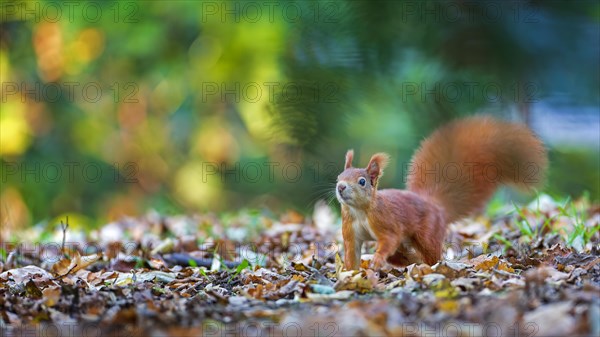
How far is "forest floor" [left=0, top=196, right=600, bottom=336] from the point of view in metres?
2.18

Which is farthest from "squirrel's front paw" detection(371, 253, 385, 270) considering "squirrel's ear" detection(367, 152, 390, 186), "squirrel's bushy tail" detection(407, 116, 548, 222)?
"squirrel's bushy tail" detection(407, 116, 548, 222)

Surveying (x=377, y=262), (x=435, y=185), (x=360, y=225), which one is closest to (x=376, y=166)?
(x=360, y=225)

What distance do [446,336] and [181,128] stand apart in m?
8.21

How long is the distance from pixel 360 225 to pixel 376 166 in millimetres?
270

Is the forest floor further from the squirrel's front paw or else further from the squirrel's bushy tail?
the squirrel's bushy tail

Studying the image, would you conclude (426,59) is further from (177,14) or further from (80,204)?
(80,204)

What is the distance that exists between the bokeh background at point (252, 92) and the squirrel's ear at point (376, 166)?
0.78ft

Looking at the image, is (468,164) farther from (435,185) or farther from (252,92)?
(252,92)

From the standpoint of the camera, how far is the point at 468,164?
159 inches

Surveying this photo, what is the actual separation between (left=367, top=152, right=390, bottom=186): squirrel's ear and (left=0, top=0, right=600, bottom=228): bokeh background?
24 cm

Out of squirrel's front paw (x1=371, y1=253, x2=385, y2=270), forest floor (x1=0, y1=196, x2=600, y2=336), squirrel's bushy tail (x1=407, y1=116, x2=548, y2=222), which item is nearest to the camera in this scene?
forest floor (x1=0, y1=196, x2=600, y2=336)

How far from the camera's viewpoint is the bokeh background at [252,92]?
3.05m

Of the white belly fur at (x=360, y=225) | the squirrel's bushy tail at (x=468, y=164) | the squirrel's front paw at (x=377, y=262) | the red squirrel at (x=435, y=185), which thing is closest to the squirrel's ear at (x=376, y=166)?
the red squirrel at (x=435, y=185)

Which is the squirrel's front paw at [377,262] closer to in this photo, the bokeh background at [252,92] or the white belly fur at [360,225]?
the white belly fur at [360,225]
